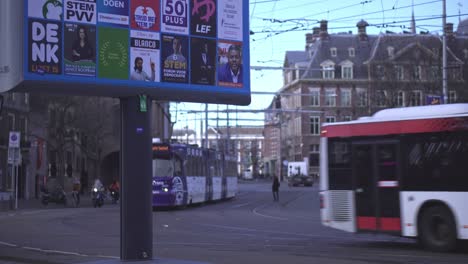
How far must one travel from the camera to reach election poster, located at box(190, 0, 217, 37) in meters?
12.2

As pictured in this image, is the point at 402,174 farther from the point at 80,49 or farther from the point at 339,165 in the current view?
the point at 80,49

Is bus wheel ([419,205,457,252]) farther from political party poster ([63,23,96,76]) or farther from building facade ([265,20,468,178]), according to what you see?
building facade ([265,20,468,178])

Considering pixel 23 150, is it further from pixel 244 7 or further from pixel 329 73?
pixel 329 73

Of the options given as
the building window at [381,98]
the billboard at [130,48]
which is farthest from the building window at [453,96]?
the billboard at [130,48]

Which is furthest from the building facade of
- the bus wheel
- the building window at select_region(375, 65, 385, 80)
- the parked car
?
the bus wheel

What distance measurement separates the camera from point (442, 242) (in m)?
15.2

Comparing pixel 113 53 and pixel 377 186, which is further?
pixel 377 186

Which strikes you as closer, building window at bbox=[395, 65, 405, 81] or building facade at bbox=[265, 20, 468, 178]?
building window at bbox=[395, 65, 405, 81]

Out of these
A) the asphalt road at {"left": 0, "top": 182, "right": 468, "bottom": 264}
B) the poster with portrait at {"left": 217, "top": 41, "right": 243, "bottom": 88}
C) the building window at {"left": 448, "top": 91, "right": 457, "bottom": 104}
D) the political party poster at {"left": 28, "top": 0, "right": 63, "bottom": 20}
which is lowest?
the asphalt road at {"left": 0, "top": 182, "right": 468, "bottom": 264}

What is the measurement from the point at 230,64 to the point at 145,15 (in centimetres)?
185

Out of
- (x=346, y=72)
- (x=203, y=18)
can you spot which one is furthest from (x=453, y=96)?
(x=346, y=72)

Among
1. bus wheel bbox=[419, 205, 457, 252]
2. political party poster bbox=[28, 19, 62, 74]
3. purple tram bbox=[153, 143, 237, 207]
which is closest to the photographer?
political party poster bbox=[28, 19, 62, 74]

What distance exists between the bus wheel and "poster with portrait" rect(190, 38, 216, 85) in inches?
247

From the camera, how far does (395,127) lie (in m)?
16.5
